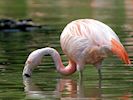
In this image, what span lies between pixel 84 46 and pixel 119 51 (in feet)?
2.85

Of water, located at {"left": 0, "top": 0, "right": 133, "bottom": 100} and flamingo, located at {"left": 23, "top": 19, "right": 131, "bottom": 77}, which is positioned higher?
flamingo, located at {"left": 23, "top": 19, "right": 131, "bottom": 77}

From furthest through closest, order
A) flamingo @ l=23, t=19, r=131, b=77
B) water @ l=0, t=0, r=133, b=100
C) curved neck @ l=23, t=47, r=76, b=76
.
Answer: curved neck @ l=23, t=47, r=76, b=76 → flamingo @ l=23, t=19, r=131, b=77 → water @ l=0, t=0, r=133, b=100

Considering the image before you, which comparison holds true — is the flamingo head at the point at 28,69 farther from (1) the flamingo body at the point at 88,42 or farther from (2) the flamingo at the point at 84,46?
(1) the flamingo body at the point at 88,42

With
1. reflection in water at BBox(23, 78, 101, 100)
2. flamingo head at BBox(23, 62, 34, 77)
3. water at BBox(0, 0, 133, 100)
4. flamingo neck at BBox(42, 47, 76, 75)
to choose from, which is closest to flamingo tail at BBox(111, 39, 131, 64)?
water at BBox(0, 0, 133, 100)

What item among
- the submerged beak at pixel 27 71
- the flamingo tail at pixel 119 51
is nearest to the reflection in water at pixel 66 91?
the submerged beak at pixel 27 71

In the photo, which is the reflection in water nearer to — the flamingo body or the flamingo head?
the flamingo head

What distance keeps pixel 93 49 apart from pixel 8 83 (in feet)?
5.25

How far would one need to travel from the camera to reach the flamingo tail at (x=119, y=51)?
12202 millimetres

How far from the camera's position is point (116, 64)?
1498 centimetres

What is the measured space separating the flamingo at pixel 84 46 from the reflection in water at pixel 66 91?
42 cm

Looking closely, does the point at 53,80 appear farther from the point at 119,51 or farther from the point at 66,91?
the point at 119,51

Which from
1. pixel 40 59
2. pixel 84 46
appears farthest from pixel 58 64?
pixel 84 46

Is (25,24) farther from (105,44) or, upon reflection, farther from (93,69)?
(105,44)

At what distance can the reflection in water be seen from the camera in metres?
11.3
